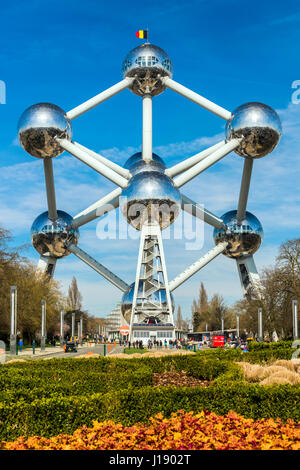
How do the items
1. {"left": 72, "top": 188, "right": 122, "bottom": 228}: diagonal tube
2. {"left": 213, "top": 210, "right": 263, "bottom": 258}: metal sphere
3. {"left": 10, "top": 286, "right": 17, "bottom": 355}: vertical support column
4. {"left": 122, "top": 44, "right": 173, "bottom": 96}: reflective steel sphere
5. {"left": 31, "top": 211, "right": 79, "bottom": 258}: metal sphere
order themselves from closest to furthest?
{"left": 10, "top": 286, "right": 17, "bottom": 355}: vertical support column → {"left": 122, "top": 44, "right": 173, "bottom": 96}: reflective steel sphere → {"left": 72, "top": 188, "right": 122, "bottom": 228}: diagonal tube → {"left": 31, "top": 211, "right": 79, "bottom": 258}: metal sphere → {"left": 213, "top": 210, "right": 263, "bottom": 258}: metal sphere

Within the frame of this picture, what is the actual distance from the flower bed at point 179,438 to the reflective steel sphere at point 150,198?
1070 inches

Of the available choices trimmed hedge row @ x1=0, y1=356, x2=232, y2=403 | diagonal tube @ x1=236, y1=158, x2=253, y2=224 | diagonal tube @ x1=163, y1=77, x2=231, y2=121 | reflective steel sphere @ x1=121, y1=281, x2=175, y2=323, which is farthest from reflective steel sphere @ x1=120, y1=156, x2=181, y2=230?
trimmed hedge row @ x1=0, y1=356, x2=232, y2=403

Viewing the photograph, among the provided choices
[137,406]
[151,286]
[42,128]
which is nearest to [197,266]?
[151,286]

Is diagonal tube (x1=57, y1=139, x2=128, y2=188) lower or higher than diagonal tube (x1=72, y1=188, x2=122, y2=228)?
higher

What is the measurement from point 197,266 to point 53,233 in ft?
34.6

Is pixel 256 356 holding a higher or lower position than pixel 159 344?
higher

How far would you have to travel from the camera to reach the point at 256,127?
32844 millimetres

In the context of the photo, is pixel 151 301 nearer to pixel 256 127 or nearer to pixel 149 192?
pixel 149 192

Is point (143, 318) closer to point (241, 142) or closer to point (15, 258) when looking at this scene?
point (15, 258)

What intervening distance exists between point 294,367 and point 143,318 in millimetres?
24990

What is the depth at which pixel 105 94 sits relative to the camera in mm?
37250

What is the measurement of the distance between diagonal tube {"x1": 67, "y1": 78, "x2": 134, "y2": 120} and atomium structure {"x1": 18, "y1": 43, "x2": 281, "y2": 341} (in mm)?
67

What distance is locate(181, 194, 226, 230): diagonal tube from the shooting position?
3909 cm

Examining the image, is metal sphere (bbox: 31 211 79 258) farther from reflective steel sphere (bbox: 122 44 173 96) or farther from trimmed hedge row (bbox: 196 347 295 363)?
trimmed hedge row (bbox: 196 347 295 363)
